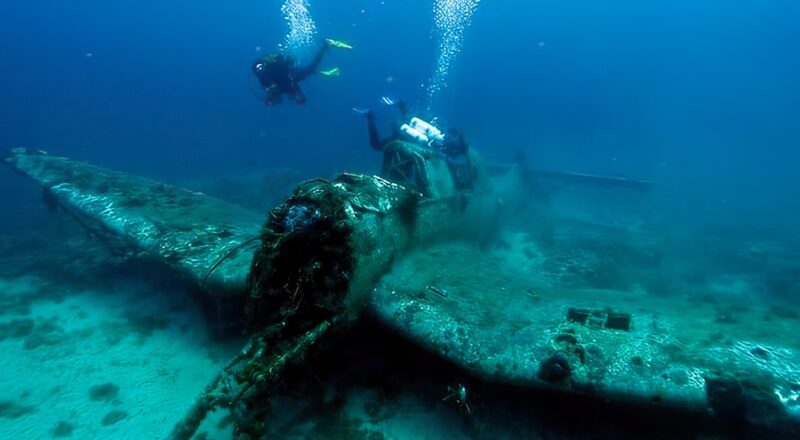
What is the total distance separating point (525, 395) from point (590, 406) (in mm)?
730

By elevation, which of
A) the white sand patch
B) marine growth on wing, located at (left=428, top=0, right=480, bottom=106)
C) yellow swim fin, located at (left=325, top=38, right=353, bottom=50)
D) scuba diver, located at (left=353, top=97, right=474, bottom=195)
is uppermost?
marine growth on wing, located at (left=428, top=0, right=480, bottom=106)

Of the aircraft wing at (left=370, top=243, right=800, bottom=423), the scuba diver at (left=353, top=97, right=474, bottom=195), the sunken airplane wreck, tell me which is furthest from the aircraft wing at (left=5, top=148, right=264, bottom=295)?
the scuba diver at (left=353, top=97, right=474, bottom=195)

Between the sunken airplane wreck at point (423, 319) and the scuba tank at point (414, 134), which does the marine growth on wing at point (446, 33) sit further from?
the sunken airplane wreck at point (423, 319)

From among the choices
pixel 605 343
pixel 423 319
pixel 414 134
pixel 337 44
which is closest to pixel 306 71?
pixel 337 44

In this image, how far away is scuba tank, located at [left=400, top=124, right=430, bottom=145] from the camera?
10225mm

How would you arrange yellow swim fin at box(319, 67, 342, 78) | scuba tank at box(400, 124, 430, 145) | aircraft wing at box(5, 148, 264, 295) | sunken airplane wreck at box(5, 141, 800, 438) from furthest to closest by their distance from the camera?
yellow swim fin at box(319, 67, 342, 78) → scuba tank at box(400, 124, 430, 145) → aircraft wing at box(5, 148, 264, 295) → sunken airplane wreck at box(5, 141, 800, 438)

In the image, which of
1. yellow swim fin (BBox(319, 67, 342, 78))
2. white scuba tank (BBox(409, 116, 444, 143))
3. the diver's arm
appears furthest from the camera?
yellow swim fin (BBox(319, 67, 342, 78))

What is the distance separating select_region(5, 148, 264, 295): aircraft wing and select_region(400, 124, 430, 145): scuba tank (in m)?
4.42

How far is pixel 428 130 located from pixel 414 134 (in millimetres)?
438

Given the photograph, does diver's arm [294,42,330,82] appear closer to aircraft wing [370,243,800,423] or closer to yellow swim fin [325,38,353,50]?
yellow swim fin [325,38,353,50]

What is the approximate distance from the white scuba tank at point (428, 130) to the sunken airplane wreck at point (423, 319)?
415cm

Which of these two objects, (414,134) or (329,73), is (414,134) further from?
(329,73)

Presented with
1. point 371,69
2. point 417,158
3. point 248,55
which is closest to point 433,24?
point 371,69

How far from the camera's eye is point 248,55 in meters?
155
